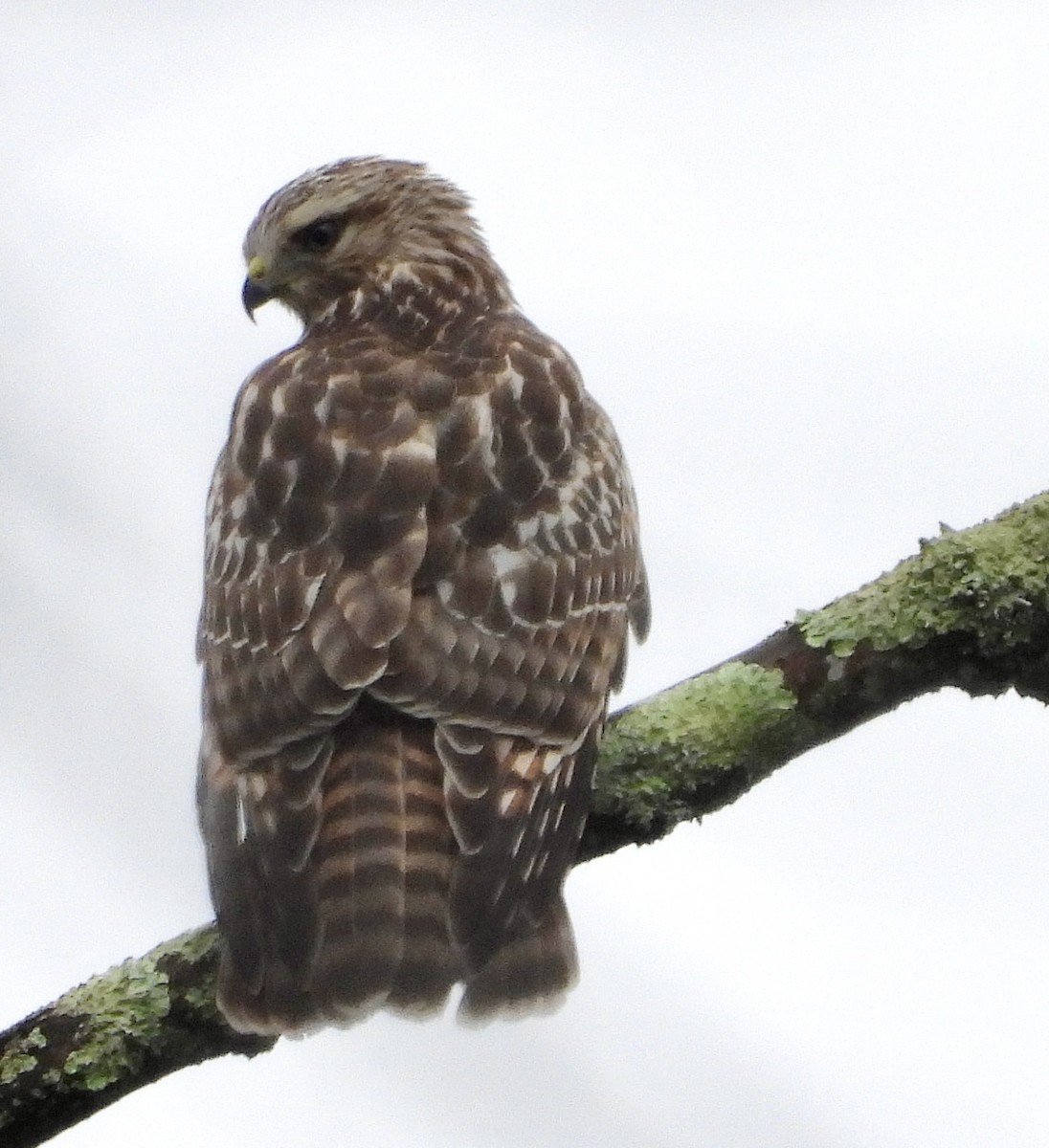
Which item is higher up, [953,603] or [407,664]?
[407,664]

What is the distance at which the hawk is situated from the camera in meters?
3.59

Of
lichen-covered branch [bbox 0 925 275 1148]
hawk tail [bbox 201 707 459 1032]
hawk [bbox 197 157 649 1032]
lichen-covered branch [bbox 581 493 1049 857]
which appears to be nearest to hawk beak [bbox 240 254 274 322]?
hawk [bbox 197 157 649 1032]

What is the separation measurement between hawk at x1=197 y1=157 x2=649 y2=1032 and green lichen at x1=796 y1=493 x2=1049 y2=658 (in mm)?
563

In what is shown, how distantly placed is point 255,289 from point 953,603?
8.77ft

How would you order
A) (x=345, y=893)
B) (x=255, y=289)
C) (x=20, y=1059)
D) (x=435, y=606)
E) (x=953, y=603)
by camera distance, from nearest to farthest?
(x=20, y=1059)
(x=345, y=893)
(x=953, y=603)
(x=435, y=606)
(x=255, y=289)

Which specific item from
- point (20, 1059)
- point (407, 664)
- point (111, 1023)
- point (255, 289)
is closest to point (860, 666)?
point (407, 664)

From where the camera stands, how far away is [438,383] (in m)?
4.65

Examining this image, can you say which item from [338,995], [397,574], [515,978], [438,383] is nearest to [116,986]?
[338,995]

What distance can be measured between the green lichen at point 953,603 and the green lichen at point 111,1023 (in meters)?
1.36

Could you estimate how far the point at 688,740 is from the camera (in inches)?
145

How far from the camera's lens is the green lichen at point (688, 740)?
3643 mm

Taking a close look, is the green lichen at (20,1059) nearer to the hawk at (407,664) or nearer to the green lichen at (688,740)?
the hawk at (407,664)

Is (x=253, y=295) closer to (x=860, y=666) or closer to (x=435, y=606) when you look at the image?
(x=435, y=606)

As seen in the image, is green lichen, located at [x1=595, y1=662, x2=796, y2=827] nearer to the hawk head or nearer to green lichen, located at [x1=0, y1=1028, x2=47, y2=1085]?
green lichen, located at [x1=0, y1=1028, x2=47, y2=1085]
